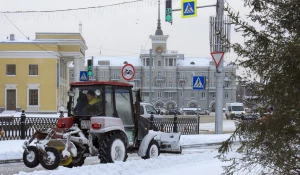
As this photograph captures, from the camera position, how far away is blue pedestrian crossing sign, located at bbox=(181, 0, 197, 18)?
2069cm

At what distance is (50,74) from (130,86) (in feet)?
159

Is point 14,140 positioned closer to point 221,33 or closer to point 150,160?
point 150,160

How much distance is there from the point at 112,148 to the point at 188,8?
11.3 meters

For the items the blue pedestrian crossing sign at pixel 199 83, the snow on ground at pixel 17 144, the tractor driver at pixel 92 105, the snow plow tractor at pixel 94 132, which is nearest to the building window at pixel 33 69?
the blue pedestrian crossing sign at pixel 199 83

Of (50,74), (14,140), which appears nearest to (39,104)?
(50,74)

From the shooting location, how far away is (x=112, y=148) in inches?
428

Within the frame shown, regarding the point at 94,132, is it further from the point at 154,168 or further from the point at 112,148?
the point at 154,168

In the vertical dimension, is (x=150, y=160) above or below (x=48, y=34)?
below

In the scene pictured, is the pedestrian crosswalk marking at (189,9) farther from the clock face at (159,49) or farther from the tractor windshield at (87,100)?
the clock face at (159,49)

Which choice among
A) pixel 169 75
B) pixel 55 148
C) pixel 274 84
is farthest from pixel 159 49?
pixel 274 84

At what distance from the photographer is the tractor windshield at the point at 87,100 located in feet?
37.0

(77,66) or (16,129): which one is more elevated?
(77,66)

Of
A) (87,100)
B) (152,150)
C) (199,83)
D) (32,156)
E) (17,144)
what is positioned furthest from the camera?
(199,83)

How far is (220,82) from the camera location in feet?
72.6
